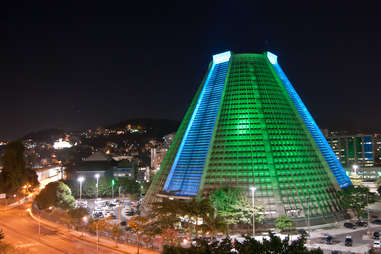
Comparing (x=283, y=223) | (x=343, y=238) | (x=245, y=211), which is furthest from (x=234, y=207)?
(x=343, y=238)

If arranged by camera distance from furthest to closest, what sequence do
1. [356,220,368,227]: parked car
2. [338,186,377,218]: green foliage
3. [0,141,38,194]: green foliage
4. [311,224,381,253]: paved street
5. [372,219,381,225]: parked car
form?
1. [0,141,38,194]: green foliage
2. [372,219,381,225]: parked car
3. [338,186,377,218]: green foliage
4. [356,220,368,227]: parked car
5. [311,224,381,253]: paved street

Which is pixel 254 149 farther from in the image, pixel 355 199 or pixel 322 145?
pixel 355 199

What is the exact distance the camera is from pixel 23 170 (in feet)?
284

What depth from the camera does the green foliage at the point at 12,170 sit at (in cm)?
8375

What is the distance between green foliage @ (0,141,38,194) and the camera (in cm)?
8375

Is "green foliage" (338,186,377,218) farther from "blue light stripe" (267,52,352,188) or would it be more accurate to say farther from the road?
the road

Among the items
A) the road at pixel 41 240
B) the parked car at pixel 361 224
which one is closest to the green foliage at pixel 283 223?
the parked car at pixel 361 224

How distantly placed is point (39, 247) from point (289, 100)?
4768cm

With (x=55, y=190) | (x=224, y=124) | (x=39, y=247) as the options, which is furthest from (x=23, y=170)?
(x=224, y=124)

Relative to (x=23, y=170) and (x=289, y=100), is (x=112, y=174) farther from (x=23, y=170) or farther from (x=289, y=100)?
(x=289, y=100)

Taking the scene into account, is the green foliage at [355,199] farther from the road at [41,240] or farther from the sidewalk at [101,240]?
the road at [41,240]

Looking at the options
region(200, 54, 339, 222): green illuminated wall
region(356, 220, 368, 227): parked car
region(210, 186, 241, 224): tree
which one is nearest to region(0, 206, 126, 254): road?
region(210, 186, 241, 224): tree

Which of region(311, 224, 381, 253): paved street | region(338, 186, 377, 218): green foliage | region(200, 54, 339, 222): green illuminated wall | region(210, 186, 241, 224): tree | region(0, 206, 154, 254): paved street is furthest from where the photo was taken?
region(200, 54, 339, 222): green illuminated wall

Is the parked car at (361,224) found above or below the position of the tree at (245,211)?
below
